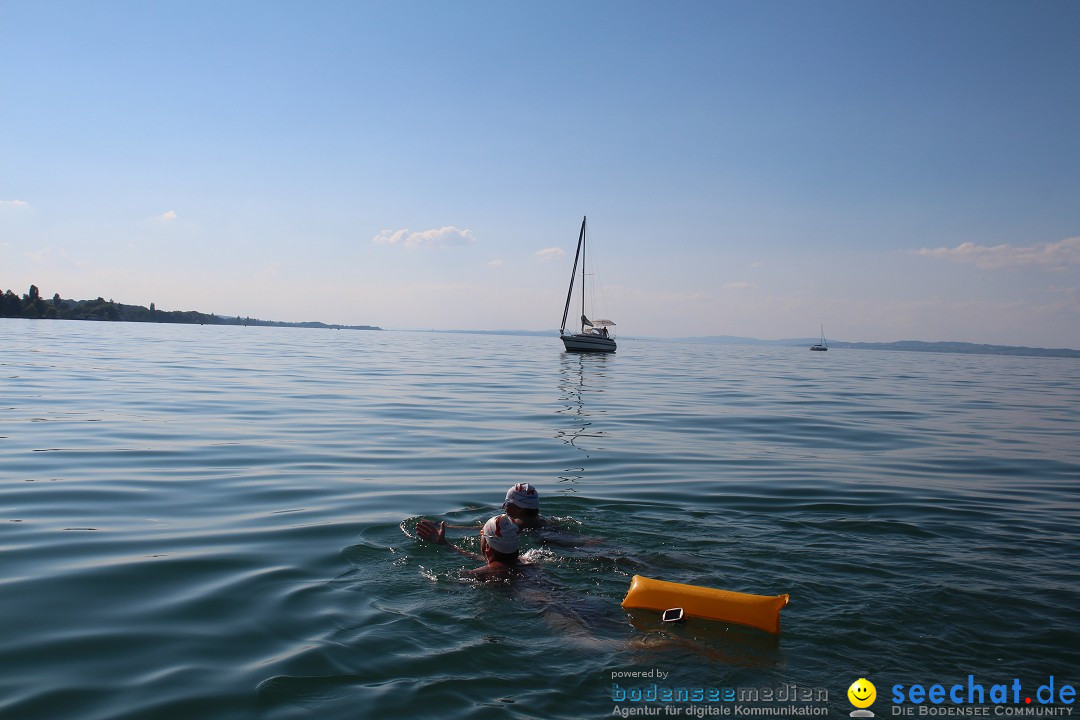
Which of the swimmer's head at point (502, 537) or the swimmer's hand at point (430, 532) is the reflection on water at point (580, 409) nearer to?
the swimmer's hand at point (430, 532)

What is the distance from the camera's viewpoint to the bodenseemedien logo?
476 cm

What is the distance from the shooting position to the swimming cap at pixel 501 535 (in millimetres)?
7281

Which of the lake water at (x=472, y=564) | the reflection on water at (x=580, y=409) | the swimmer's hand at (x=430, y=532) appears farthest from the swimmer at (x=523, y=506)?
the reflection on water at (x=580, y=409)

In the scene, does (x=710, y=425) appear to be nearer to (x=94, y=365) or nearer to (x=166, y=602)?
(x=166, y=602)

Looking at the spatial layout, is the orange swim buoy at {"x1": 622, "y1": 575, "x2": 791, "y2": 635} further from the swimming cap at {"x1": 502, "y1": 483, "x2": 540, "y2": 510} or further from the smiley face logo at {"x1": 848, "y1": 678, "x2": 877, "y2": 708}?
the swimming cap at {"x1": 502, "y1": 483, "x2": 540, "y2": 510}

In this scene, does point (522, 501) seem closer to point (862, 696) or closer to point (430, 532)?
point (430, 532)

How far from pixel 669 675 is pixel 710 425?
14475mm

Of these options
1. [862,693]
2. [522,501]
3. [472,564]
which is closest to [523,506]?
[522,501]

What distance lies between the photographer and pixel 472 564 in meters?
8.04

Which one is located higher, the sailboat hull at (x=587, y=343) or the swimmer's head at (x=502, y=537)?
the sailboat hull at (x=587, y=343)

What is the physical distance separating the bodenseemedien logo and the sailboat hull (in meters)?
61.5

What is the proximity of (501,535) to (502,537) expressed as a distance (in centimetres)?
2

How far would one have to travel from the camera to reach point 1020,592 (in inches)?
284

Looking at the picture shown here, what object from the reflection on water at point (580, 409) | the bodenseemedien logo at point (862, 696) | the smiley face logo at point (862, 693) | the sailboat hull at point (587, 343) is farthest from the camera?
the sailboat hull at point (587, 343)
